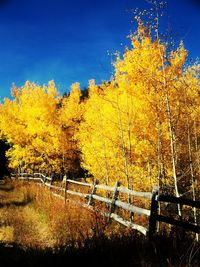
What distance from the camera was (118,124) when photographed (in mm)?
13133

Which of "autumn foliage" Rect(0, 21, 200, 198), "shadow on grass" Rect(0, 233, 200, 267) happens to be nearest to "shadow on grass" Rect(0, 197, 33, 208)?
"autumn foliage" Rect(0, 21, 200, 198)

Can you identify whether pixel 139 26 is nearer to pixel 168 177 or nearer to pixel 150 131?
pixel 150 131

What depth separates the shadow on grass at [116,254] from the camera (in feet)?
18.5

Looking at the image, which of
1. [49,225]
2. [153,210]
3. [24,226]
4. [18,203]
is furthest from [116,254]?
[18,203]

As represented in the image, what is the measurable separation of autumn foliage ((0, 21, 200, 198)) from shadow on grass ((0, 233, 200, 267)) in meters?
4.27

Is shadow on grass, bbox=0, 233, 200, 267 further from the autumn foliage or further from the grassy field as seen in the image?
the autumn foliage

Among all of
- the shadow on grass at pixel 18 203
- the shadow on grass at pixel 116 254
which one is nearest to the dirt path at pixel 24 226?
the shadow on grass at pixel 18 203

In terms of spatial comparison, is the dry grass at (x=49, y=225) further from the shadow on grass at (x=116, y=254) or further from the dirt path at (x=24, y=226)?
the shadow on grass at (x=116, y=254)

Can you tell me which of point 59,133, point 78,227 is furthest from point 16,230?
point 59,133

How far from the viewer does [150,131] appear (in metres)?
15.4

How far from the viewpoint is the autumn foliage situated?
42.2 feet

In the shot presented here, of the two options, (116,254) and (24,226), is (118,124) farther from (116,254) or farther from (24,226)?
(116,254)

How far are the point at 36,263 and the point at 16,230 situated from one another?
16.9 feet

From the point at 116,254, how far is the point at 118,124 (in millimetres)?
7437
